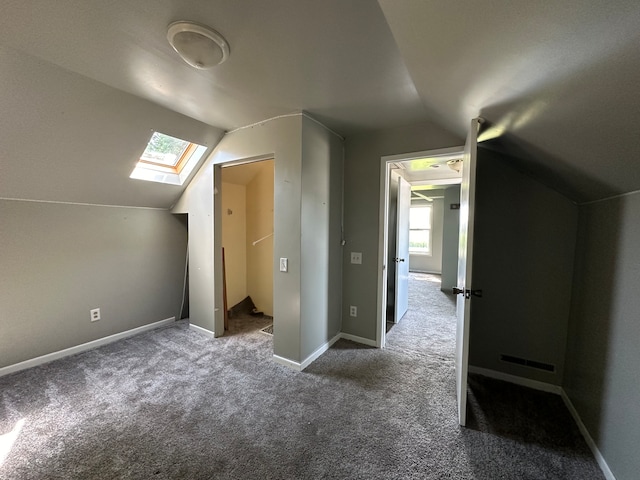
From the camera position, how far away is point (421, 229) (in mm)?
7777

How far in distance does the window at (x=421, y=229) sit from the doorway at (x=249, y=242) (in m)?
5.29

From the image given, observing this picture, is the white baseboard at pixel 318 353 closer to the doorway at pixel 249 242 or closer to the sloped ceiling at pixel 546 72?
the doorway at pixel 249 242

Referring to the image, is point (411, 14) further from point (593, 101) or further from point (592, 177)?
point (592, 177)

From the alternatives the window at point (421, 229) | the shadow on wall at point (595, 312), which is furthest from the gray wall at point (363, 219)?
the window at point (421, 229)

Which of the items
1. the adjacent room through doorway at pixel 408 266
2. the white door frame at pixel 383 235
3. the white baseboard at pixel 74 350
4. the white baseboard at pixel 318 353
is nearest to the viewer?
the white baseboard at pixel 74 350

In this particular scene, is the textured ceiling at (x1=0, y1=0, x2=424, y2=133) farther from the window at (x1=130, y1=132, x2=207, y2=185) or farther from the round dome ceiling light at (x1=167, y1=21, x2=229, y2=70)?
the window at (x1=130, y1=132, x2=207, y2=185)

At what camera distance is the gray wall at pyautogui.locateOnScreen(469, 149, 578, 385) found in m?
2.06

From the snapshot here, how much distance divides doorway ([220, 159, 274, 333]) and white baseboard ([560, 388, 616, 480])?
121 inches

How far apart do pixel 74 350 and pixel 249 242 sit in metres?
2.28

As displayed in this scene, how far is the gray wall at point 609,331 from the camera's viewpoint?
4.17 ft

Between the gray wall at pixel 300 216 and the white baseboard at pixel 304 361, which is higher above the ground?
the gray wall at pixel 300 216

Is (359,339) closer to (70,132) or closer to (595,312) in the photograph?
(595,312)

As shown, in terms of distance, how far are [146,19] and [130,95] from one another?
1.06 m

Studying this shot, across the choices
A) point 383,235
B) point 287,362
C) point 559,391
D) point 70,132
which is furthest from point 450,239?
point 70,132
